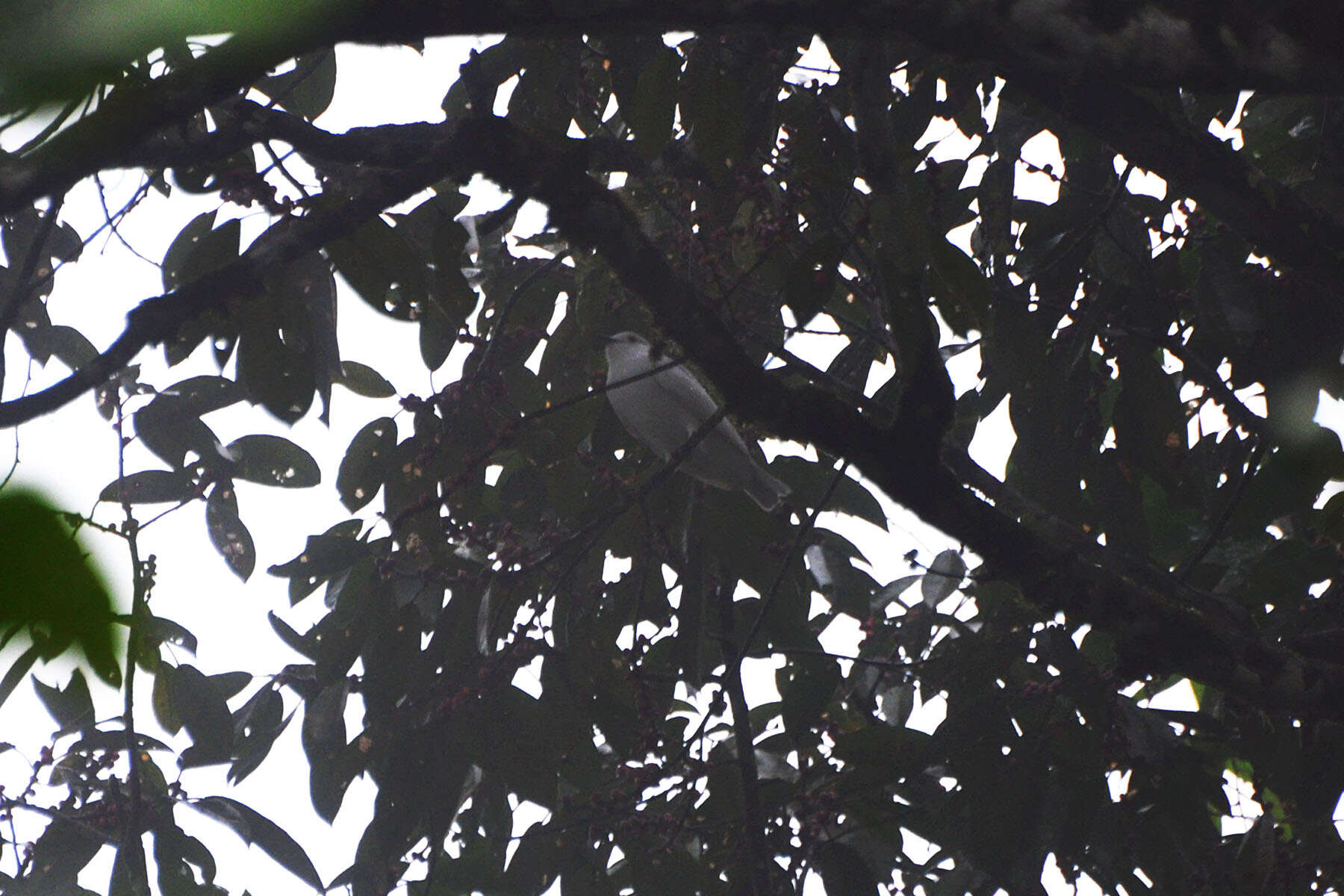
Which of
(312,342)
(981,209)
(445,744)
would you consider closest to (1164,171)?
(981,209)

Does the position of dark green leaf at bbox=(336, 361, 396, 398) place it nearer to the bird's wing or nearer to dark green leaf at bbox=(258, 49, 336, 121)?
dark green leaf at bbox=(258, 49, 336, 121)

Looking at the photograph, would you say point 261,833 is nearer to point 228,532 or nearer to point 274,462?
point 228,532

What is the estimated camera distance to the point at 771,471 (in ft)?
9.81

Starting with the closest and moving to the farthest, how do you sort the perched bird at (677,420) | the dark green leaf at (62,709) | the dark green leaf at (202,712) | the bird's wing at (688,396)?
the dark green leaf at (62,709)
the dark green leaf at (202,712)
the perched bird at (677,420)
the bird's wing at (688,396)

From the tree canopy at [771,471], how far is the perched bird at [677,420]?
16.7 inches

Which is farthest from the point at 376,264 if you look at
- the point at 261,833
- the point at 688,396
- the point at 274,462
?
the point at 688,396

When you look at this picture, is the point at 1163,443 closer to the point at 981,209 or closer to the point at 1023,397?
the point at 1023,397

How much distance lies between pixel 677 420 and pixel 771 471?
4.54ft

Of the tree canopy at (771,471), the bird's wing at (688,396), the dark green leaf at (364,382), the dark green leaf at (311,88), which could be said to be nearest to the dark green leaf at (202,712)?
the tree canopy at (771,471)

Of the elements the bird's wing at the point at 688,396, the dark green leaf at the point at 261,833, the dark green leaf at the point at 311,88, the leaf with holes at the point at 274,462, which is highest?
the bird's wing at the point at 688,396

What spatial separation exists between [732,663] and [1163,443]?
3.08 ft

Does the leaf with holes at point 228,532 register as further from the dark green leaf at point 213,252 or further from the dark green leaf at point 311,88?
the dark green leaf at point 213,252

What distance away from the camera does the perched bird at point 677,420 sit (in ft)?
11.7

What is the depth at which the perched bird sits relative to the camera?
11.7 ft
